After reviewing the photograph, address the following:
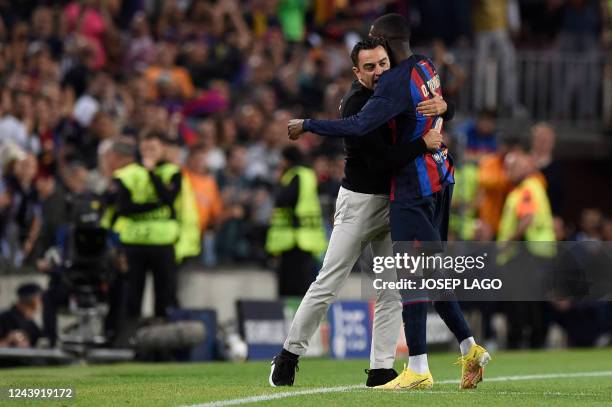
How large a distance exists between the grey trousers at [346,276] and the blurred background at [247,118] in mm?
6203

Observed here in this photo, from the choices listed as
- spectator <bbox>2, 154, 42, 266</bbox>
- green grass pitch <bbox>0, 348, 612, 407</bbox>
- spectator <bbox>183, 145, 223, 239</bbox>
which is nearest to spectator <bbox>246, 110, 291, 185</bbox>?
spectator <bbox>183, 145, 223, 239</bbox>

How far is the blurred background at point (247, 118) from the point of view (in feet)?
54.6

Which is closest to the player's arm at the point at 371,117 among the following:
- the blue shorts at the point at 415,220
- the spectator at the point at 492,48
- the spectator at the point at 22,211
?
the blue shorts at the point at 415,220

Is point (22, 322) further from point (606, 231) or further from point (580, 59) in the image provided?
point (580, 59)

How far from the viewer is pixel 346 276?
9.82 metres

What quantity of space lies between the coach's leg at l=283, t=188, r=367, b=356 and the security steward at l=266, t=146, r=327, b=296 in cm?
704

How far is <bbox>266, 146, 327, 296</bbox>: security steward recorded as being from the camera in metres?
16.9

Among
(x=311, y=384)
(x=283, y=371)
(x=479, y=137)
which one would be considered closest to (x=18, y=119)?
(x=479, y=137)

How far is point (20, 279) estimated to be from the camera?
52.9 ft

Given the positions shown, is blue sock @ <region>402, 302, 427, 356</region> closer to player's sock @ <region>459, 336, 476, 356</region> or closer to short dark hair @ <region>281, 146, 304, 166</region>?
player's sock @ <region>459, 336, 476, 356</region>

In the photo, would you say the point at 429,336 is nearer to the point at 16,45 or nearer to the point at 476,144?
the point at 476,144

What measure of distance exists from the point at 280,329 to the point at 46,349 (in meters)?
2.70

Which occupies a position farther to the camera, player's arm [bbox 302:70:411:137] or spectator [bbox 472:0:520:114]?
spectator [bbox 472:0:520:114]

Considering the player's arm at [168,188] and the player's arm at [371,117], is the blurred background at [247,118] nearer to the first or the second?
the player's arm at [168,188]
